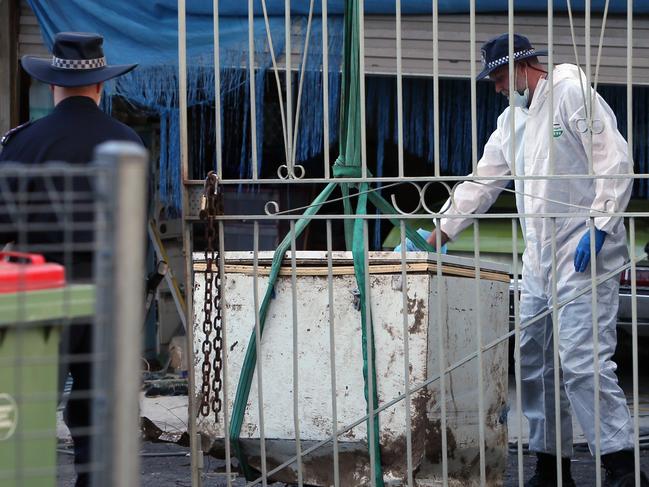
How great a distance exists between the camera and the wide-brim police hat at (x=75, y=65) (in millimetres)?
4164

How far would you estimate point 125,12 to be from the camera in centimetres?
705

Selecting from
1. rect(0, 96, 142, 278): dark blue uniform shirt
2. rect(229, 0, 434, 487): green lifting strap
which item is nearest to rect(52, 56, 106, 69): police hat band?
rect(0, 96, 142, 278): dark blue uniform shirt

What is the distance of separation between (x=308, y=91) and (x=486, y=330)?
3.16 metres

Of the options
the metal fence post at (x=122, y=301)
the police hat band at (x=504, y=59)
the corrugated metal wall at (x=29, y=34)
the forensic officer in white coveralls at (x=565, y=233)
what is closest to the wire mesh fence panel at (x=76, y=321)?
the metal fence post at (x=122, y=301)

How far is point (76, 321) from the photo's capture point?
273 cm

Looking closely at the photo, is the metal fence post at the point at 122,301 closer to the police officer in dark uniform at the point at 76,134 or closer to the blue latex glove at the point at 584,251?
the police officer in dark uniform at the point at 76,134

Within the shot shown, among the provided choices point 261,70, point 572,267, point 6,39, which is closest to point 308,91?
point 261,70

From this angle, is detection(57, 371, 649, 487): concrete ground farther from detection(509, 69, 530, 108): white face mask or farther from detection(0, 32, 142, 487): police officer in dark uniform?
detection(509, 69, 530, 108): white face mask

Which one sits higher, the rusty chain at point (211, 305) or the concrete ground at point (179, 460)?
the rusty chain at point (211, 305)

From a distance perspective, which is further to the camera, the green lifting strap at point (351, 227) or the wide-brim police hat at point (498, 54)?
the wide-brim police hat at point (498, 54)

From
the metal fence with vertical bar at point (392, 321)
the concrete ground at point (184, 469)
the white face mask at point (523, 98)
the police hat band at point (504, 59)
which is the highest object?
the police hat band at point (504, 59)

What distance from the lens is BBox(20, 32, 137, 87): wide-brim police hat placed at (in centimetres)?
416

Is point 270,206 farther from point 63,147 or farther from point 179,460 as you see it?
point 179,460

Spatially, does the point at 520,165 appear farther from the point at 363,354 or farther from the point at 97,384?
the point at 97,384
